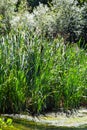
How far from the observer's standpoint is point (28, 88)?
9.98 meters

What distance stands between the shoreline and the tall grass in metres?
0.22

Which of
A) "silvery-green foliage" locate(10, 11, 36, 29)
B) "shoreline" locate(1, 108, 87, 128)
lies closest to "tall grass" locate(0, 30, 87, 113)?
"shoreline" locate(1, 108, 87, 128)

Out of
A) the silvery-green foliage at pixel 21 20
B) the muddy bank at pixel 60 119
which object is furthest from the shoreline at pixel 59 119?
the silvery-green foliage at pixel 21 20

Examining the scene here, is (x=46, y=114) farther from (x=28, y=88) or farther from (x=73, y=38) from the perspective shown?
(x=73, y=38)

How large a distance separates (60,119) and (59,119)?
3 centimetres

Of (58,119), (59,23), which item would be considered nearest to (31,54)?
(58,119)

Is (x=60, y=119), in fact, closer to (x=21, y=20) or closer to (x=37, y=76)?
(x=37, y=76)

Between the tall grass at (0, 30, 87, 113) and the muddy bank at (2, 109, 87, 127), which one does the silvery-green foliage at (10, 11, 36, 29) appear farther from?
the muddy bank at (2, 109, 87, 127)

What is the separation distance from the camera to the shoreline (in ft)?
31.3

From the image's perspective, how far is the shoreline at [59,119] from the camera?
9.54 meters

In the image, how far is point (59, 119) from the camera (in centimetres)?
999

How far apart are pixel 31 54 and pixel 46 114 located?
1468 millimetres

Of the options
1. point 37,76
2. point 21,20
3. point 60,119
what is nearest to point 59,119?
point 60,119

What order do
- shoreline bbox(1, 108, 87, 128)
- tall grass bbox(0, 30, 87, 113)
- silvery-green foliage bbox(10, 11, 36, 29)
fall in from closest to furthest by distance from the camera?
shoreline bbox(1, 108, 87, 128) < tall grass bbox(0, 30, 87, 113) < silvery-green foliage bbox(10, 11, 36, 29)
